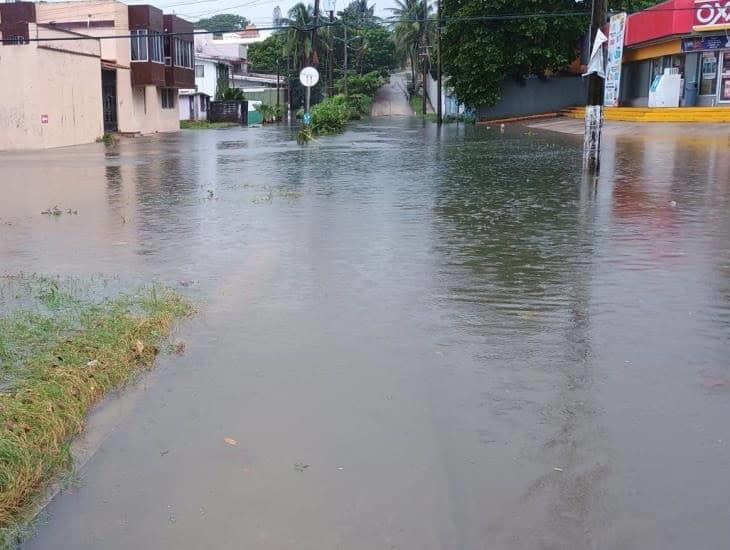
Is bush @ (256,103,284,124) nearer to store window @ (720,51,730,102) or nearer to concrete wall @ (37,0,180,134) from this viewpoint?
concrete wall @ (37,0,180,134)

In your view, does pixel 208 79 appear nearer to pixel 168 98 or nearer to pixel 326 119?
pixel 168 98

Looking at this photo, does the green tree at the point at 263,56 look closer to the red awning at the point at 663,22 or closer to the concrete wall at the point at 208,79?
the concrete wall at the point at 208,79

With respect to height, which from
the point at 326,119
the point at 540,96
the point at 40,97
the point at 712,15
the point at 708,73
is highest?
the point at 712,15

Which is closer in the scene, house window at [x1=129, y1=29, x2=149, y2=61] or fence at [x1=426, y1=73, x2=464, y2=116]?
house window at [x1=129, y1=29, x2=149, y2=61]

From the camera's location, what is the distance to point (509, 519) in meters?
3.47

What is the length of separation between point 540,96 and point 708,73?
15341 millimetres

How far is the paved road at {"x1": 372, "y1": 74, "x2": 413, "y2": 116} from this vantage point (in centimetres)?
8600

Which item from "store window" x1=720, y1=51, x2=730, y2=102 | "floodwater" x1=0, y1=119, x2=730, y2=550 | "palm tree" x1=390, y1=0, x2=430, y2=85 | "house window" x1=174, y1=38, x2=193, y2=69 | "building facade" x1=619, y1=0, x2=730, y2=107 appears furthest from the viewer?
"palm tree" x1=390, y1=0, x2=430, y2=85

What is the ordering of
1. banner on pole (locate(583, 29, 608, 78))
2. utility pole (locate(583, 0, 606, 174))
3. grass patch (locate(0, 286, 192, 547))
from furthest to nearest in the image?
utility pole (locate(583, 0, 606, 174)) < banner on pole (locate(583, 29, 608, 78)) < grass patch (locate(0, 286, 192, 547))

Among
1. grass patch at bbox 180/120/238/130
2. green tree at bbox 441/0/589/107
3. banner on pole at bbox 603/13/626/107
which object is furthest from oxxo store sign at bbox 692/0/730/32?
grass patch at bbox 180/120/238/130

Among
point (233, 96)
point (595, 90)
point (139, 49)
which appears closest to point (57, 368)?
point (595, 90)

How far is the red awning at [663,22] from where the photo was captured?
32625 millimetres

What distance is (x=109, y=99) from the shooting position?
44.2 m

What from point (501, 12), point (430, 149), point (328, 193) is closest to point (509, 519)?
point (328, 193)
